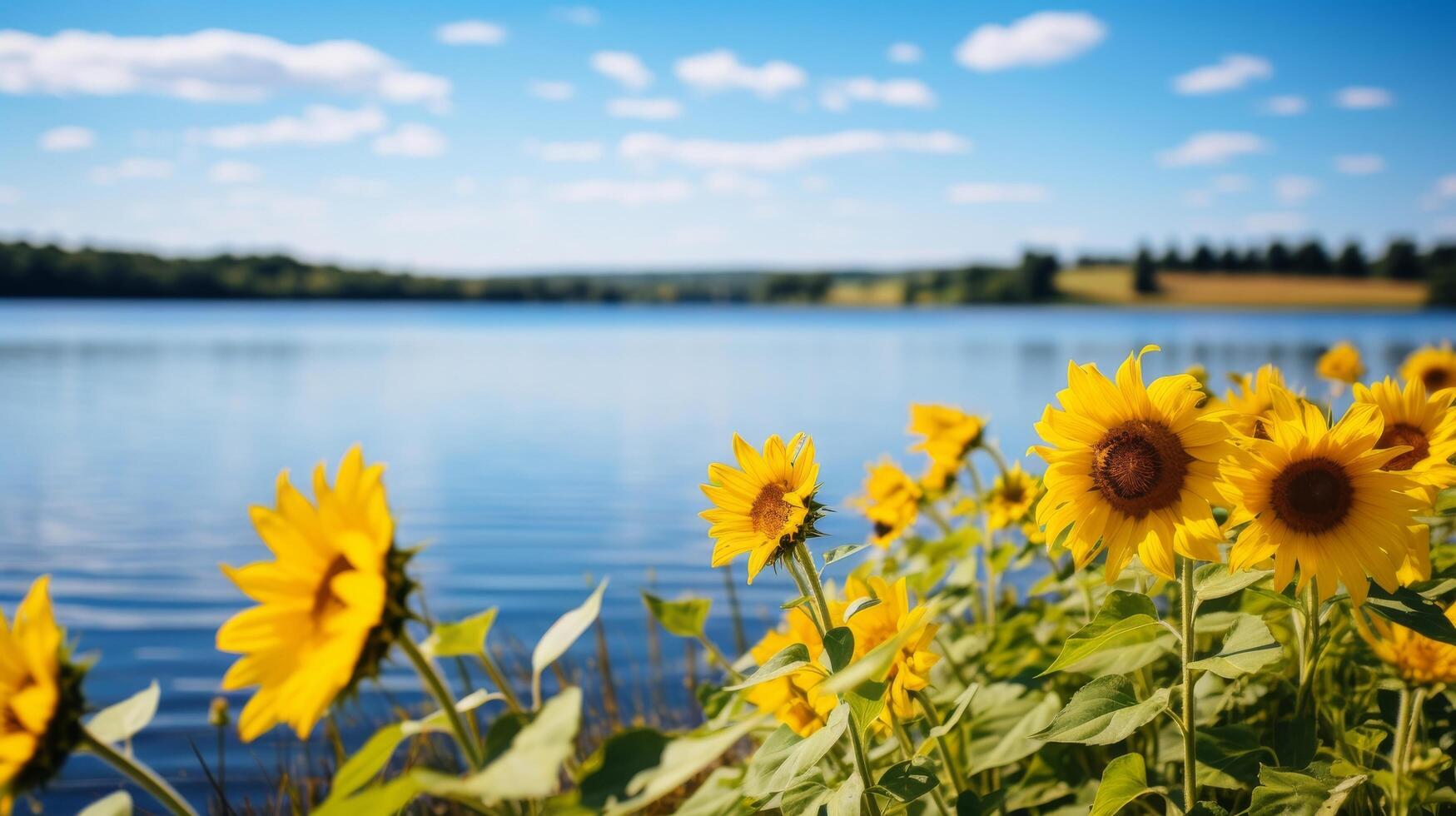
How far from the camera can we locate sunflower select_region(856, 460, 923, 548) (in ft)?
10.8

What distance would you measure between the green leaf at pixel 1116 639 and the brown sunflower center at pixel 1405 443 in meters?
0.58

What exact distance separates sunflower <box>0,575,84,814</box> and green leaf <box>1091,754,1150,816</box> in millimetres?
1510

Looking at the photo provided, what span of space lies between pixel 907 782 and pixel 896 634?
10.3 inches

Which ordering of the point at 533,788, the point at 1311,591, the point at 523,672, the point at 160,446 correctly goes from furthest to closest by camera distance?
the point at 160,446
the point at 523,672
the point at 1311,591
the point at 533,788

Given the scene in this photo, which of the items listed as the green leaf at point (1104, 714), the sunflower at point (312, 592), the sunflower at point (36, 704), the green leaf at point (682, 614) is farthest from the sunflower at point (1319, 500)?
the sunflower at point (36, 704)

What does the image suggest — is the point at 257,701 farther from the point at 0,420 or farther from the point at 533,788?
the point at 0,420

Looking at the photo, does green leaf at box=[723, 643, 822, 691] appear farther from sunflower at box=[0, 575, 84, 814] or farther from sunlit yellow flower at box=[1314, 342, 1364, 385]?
sunlit yellow flower at box=[1314, 342, 1364, 385]

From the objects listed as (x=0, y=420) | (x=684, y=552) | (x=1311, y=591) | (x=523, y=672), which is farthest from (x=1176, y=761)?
(x=0, y=420)

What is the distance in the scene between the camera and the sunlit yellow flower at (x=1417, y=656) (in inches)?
80.5

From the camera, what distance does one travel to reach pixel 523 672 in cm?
501

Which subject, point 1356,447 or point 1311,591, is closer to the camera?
point 1356,447

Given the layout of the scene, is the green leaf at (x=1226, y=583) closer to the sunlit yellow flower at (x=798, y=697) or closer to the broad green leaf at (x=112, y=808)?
the sunlit yellow flower at (x=798, y=697)

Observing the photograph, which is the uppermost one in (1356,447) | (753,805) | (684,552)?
(1356,447)

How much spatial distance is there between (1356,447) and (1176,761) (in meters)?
1.03
